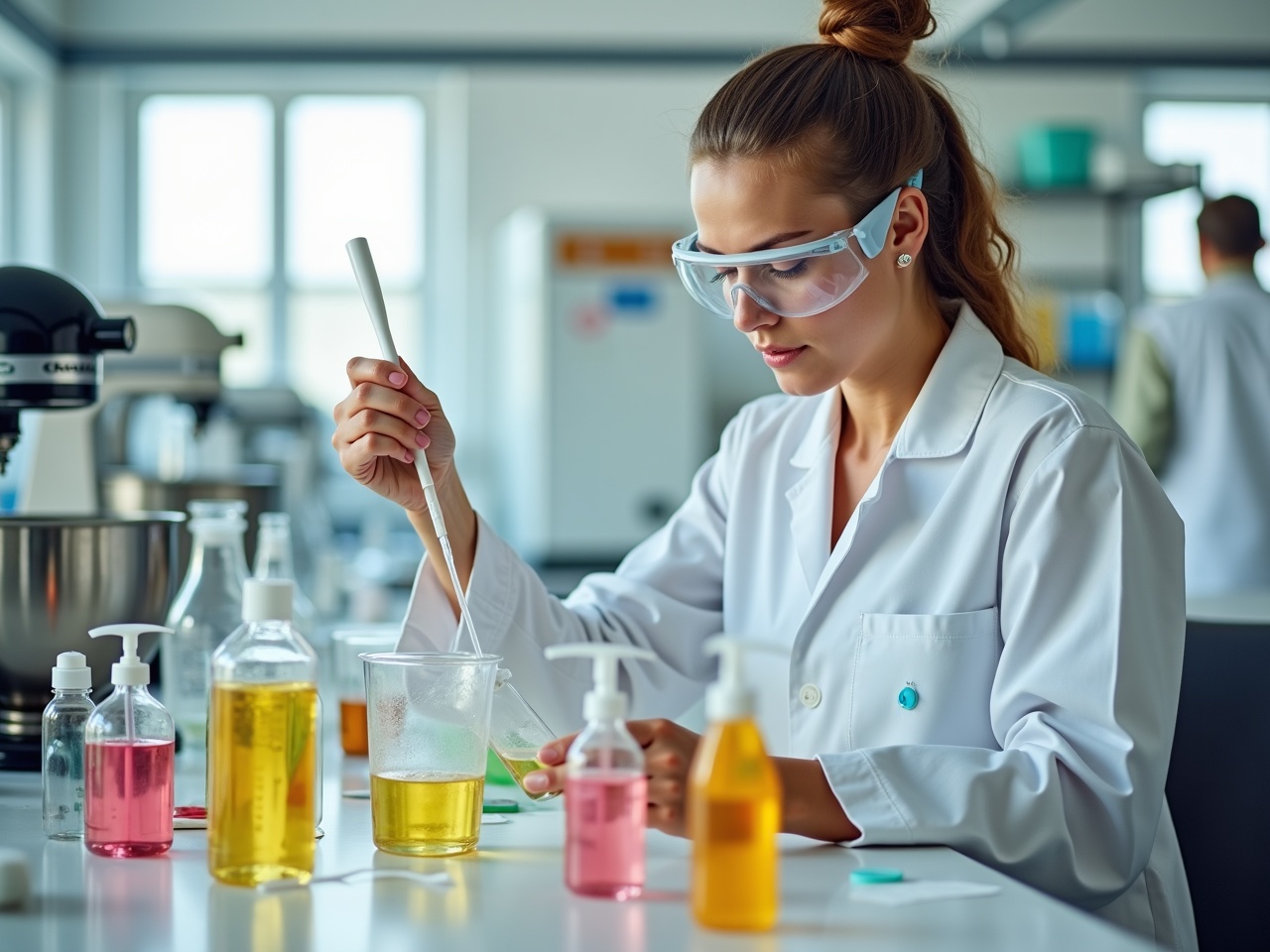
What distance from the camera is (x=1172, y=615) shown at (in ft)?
4.05

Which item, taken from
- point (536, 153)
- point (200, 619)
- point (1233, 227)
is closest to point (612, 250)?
point (536, 153)

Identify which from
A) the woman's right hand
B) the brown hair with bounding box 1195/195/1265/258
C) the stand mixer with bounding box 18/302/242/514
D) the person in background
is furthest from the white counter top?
the brown hair with bounding box 1195/195/1265/258

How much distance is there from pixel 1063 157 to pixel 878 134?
457cm

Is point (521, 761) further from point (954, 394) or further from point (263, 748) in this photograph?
point (954, 394)

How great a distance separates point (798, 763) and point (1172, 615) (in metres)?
0.37

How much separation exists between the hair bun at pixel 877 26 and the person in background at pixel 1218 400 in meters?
2.30

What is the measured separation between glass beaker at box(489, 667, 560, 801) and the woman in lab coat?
0.13 meters

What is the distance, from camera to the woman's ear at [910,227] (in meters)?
1.42

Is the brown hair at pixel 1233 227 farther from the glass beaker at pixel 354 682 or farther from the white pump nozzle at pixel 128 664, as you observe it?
the white pump nozzle at pixel 128 664

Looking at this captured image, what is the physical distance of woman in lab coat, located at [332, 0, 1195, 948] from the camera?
114cm

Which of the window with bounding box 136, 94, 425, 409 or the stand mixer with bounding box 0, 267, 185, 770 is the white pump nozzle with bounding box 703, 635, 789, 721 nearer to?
the stand mixer with bounding box 0, 267, 185, 770

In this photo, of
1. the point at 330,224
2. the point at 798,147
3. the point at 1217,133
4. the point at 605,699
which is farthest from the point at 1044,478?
the point at 1217,133

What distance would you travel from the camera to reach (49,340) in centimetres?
147

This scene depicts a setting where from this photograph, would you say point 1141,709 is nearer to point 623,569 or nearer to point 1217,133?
point 623,569
